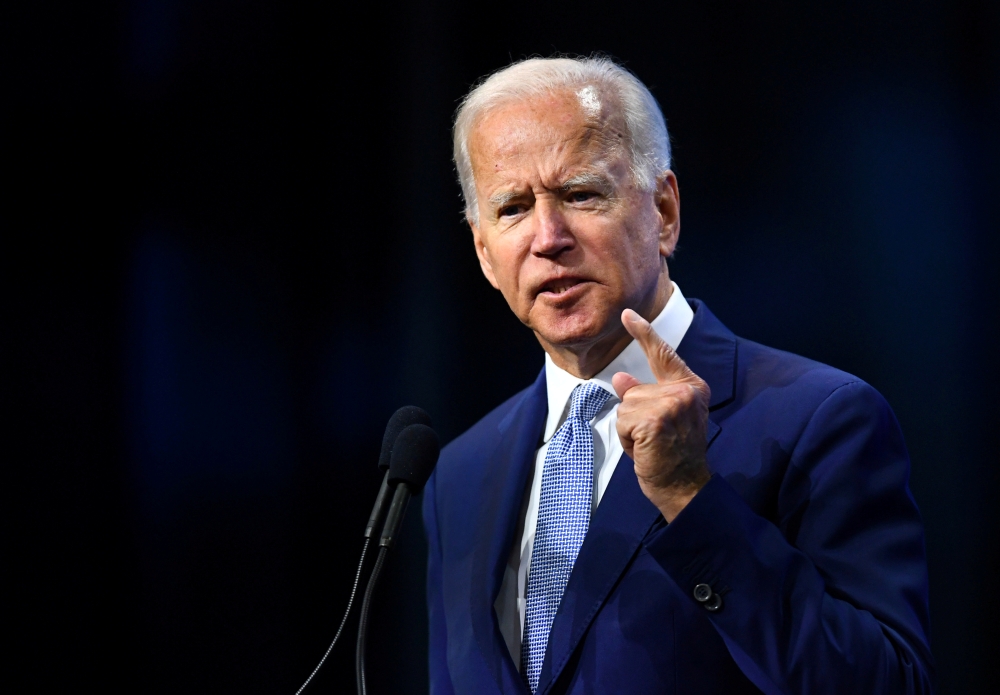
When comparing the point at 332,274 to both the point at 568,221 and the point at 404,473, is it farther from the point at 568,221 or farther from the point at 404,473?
the point at 404,473

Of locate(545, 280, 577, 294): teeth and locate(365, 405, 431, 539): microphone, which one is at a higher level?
locate(545, 280, 577, 294): teeth

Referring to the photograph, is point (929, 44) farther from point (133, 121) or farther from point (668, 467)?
point (133, 121)

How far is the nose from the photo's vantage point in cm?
161

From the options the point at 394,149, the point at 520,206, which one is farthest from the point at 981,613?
the point at 394,149

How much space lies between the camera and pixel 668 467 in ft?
4.22

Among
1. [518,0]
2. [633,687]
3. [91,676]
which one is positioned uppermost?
[518,0]

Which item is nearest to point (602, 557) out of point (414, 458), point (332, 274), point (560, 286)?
point (414, 458)

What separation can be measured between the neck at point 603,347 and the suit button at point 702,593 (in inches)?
21.3

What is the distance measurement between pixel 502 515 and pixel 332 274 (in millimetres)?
1325

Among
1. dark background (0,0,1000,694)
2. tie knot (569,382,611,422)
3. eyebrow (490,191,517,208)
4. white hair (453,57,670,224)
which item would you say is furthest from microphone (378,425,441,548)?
dark background (0,0,1000,694)

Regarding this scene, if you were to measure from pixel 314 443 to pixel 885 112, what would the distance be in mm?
1807

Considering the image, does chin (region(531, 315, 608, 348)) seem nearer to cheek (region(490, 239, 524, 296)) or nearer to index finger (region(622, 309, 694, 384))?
cheek (region(490, 239, 524, 296))

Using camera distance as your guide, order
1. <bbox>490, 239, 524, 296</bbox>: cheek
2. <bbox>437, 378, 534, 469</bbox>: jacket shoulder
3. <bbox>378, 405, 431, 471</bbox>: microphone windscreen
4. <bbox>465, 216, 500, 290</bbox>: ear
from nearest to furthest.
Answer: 1. <bbox>378, 405, 431, 471</bbox>: microphone windscreen
2. <bbox>490, 239, 524, 296</bbox>: cheek
3. <bbox>465, 216, 500, 290</bbox>: ear
4. <bbox>437, 378, 534, 469</bbox>: jacket shoulder

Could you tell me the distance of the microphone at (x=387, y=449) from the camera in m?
1.33
